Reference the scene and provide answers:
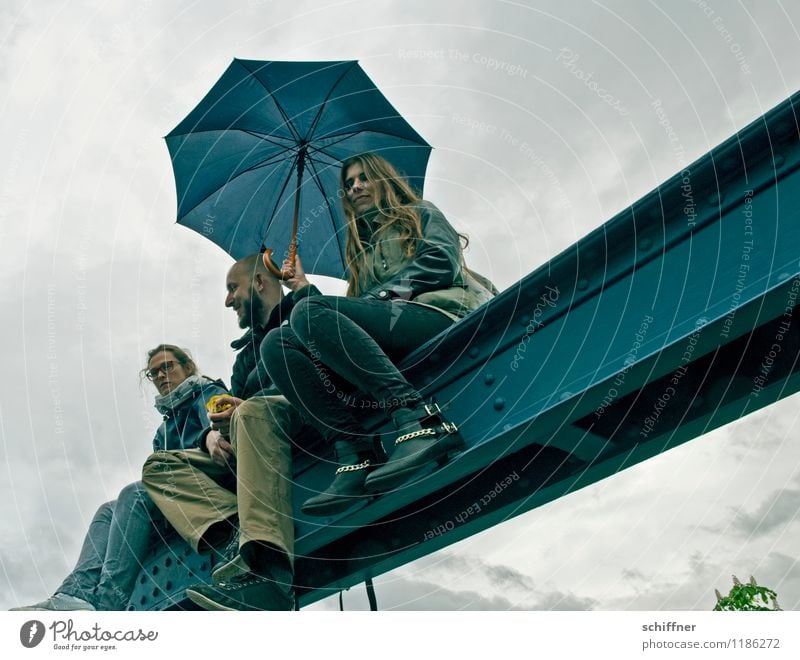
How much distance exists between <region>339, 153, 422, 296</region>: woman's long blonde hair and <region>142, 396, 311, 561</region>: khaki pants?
1.15 m

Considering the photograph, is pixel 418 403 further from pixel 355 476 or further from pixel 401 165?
pixel 401 165

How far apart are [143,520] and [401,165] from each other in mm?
3964

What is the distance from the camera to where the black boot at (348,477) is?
5.43 meters

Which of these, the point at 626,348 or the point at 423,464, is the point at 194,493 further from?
the point at 626,348

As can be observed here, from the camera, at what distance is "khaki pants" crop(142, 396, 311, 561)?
595cm

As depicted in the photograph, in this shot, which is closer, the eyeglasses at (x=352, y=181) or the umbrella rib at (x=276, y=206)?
the eyeglasses at (x=352, y=181)

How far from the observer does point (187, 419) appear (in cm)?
838

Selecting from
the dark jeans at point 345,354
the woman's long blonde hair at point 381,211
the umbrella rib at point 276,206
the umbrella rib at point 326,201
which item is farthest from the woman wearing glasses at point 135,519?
the woman's long blonde hair at point 381,211

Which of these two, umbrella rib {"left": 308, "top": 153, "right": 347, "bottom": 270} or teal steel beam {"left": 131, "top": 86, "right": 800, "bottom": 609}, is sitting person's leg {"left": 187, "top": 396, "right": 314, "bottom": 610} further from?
umbrella rib {"left": 308, "top": 153, "right": 347, "bottom": 270}

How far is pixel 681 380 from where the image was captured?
4.77 m

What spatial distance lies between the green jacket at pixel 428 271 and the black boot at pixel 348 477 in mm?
1007

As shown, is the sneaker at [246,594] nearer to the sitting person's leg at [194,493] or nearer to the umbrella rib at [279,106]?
the sitting person's leg at [194,493]

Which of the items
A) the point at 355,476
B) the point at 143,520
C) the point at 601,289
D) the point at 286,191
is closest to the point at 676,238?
the point at 601,289

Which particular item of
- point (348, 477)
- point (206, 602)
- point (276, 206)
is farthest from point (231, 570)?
point (276, 206)
